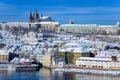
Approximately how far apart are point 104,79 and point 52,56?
529 centimetres

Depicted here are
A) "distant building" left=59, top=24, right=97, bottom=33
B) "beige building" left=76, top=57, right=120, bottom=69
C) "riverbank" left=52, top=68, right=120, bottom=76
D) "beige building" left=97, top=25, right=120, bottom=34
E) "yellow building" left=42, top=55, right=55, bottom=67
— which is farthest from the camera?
"distant building" left=59, top=24, right=97, bottom=33

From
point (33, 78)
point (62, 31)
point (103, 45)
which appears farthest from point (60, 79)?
point (62, 31)

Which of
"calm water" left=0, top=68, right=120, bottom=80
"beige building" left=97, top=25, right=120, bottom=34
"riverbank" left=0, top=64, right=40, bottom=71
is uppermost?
"beige building" left=97, top=25, right=120, bottom=34

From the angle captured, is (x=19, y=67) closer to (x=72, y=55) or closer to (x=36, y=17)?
(x=72, y=55)

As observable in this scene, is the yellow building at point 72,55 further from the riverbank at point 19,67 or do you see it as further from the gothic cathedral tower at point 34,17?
the gothic cathedral tower at point 34,17

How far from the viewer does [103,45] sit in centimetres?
2653

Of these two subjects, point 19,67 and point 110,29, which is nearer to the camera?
point 19,67

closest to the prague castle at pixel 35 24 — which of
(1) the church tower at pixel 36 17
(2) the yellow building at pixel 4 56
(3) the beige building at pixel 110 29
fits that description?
(1) the church tower at pixel 36 17

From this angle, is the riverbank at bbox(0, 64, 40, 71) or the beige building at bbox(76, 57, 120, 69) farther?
the riverbank at bbox(0, 64, 40, 71)

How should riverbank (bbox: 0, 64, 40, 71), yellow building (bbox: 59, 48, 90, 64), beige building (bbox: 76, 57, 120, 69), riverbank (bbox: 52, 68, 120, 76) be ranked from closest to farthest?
1. riverbank (bbox: 52, 68, 120, 76)
2. beige building (bbox: 76, 57, 120, 69)
3. riverbank (bbox: 0, 64, 40, 71)
4. yellow building (bbox: 59, 48, 90, 64)

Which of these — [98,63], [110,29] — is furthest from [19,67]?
[110,29]

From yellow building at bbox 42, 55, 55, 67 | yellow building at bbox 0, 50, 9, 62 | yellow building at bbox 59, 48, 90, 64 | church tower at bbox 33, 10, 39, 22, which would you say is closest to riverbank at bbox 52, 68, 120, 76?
yellow building at bbox 42, 55, 55, 67

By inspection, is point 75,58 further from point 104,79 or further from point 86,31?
point 86,31

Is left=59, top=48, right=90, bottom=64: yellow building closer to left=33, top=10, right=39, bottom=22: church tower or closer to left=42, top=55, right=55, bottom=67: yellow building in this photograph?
left=42, top=55, right=55, bottom=67: yellow building
